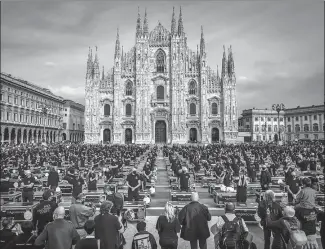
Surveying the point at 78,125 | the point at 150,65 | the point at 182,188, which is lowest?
the point at 182,188

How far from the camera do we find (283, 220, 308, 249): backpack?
4.87 meters

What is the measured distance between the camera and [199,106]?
5816cm

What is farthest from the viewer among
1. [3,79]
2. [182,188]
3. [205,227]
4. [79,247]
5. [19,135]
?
[19,135]

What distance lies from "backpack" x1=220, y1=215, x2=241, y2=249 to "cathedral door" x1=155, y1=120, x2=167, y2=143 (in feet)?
177

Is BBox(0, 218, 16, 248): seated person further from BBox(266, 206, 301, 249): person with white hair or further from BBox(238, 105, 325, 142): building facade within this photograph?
BBox(238, 105, 325, 142): building facade

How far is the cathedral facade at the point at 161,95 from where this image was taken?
57250 mm

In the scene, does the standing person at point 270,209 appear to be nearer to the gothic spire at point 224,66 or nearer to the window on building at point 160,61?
the gothic spire at point 224,66

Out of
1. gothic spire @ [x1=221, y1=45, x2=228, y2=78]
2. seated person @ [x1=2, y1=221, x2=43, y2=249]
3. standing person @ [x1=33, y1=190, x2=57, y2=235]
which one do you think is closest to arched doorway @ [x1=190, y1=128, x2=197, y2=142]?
gothic spire @ [x1=221, y1=45, x2=228, y2=78]

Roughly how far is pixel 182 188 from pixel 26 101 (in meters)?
53.4

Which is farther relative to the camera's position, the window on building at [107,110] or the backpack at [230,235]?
the window on building at [107,110]

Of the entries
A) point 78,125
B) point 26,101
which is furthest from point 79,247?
point 78,125

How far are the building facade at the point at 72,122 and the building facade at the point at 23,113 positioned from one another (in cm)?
1032

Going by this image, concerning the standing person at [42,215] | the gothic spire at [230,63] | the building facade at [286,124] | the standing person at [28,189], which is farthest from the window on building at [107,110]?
the standing person at [42,215]

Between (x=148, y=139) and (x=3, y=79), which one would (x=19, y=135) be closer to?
(x=3, y=79)
